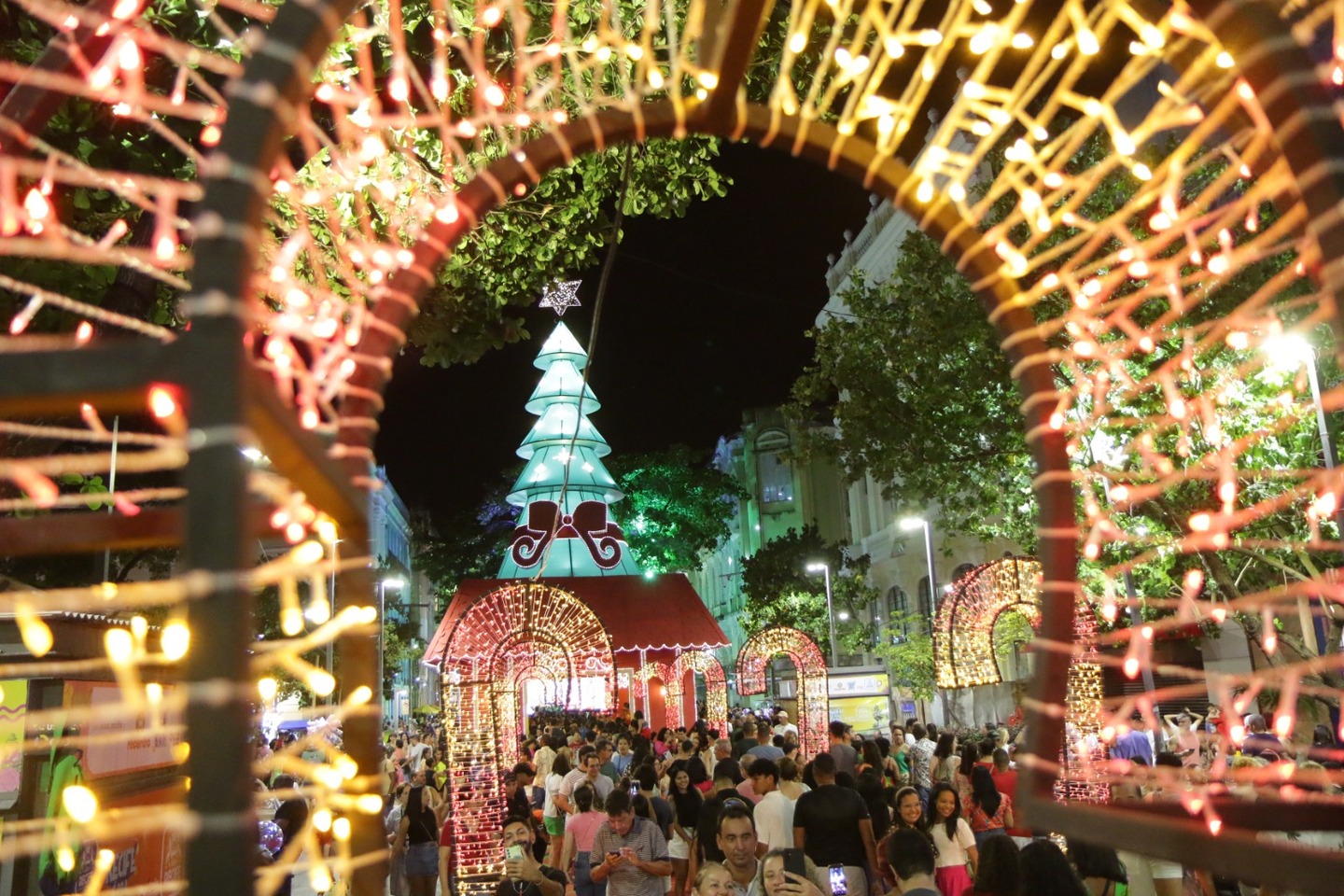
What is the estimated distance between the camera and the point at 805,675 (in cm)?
1812

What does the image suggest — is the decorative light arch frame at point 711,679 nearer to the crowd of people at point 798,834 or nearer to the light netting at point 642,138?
the crowd of people at point 798,834

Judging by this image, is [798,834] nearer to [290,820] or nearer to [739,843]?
[739,843]

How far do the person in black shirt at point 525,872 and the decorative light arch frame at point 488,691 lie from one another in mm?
1891

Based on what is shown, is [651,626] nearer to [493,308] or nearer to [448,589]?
[493,308]

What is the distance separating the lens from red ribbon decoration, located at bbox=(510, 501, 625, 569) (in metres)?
27.9

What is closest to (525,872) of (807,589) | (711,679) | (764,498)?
(711,679)

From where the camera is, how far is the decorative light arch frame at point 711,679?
20.8m

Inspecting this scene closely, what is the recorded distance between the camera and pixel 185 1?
4.88 m

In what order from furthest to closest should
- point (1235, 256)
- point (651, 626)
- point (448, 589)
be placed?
point (448, 589), point (651, 626), point (1235, 256)

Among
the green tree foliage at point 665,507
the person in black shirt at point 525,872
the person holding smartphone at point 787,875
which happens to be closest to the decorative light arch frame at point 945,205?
the person holding smartphone at point 787,875

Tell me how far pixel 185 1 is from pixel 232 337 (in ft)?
14.2

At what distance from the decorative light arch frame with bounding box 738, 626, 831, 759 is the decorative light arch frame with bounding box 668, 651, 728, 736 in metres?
1.29

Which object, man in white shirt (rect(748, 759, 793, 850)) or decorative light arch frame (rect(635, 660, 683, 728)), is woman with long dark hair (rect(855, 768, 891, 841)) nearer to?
man in white shirt (rect(748, 759, 793, 850))

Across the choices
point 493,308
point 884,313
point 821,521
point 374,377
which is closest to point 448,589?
point 821,521
